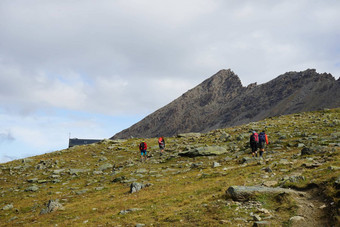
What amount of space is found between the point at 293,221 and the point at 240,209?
2340 mm

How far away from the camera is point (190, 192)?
16.4 m

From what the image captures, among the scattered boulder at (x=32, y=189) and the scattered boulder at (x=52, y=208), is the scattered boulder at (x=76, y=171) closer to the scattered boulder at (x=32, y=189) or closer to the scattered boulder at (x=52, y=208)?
the scattered boulder at (x=32, y=189)

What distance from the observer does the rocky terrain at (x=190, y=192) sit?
10.9 m

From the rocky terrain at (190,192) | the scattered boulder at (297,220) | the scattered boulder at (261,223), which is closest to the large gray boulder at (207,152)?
the rocky terrain at (190,192)

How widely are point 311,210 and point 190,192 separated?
295 inches

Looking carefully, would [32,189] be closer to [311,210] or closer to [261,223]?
[261,223]

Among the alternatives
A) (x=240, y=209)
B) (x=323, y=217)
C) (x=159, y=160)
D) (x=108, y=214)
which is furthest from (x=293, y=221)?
(x=159, y=160)

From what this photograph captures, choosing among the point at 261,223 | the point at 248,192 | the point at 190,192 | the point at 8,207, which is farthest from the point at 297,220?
the point at 8,207

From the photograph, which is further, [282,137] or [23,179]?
[282,137]

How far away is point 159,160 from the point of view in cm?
3259

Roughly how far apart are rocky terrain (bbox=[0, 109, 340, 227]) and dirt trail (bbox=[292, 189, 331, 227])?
0.12 ft

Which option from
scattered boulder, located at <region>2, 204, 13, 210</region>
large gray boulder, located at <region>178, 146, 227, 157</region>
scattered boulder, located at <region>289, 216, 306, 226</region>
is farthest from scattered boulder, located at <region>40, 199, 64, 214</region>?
large gray boulder, located at <region>178, 146, 227, 157</region>

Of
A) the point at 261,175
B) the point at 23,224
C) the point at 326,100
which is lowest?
the point at 23,224

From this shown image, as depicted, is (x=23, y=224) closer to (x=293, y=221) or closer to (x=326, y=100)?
(x=293, y=221)
